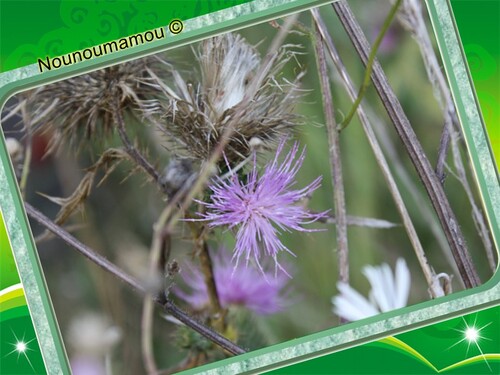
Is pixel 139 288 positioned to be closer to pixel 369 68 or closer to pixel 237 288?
pixel 237 288

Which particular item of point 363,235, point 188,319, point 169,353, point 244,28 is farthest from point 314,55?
point 169,353

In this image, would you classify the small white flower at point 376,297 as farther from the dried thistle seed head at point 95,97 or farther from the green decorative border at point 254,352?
the dried thistle seed head at point 95,97

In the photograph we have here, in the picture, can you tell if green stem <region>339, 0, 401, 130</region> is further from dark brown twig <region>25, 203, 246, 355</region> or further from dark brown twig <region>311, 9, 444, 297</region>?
dark brown twig <region>25, 203, 246, 355</region>

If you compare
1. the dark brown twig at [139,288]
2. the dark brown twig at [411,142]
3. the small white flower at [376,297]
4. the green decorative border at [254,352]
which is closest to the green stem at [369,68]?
the dark brown twig at [411,142]

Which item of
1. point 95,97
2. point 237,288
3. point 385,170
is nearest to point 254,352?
point 237,288

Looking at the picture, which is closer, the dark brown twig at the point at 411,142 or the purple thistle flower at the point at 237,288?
the dark brown twig at the point at 411,142

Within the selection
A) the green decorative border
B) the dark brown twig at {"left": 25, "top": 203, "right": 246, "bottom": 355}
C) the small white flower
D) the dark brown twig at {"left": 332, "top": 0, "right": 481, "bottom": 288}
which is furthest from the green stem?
the dark brown twig at {"left": 25, "top": 203, "right": 246, "bottom": 355}

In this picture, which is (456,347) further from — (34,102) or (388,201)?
(34,102)
